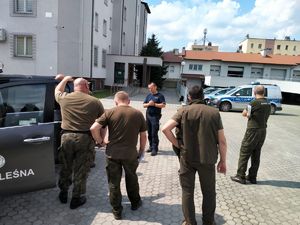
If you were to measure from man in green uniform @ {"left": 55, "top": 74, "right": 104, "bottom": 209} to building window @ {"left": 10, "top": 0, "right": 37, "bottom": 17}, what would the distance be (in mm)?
18585

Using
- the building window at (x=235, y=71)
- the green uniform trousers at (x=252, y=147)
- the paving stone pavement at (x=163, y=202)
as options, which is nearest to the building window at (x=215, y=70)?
the building window at (x=235, y=71)

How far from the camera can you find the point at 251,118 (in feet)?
17.6

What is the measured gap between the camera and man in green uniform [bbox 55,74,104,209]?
3949 millimetres

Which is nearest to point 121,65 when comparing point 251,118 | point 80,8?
point 80,8

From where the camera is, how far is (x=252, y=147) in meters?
5.39

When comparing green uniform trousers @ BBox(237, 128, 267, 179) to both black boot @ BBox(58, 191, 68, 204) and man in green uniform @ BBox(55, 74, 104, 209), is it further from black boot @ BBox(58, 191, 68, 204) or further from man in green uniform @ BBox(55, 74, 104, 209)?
black boot @ BBox(58, 191, 68, 204)

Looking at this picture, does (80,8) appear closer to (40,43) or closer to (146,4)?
(40,43)

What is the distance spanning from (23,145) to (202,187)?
232 cm

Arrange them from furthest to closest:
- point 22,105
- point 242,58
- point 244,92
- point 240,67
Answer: point 242,58 → point 240,67 → point 244,92 → point 22,105

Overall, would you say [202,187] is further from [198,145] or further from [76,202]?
[76,202]

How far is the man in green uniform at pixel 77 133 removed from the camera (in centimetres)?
395

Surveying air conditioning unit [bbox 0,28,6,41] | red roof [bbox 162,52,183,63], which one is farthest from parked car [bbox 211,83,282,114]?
red roof [bbox 162,52,183,63]

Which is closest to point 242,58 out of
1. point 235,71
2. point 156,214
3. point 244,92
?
point 235,71

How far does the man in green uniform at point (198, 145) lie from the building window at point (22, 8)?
64.6 ft
